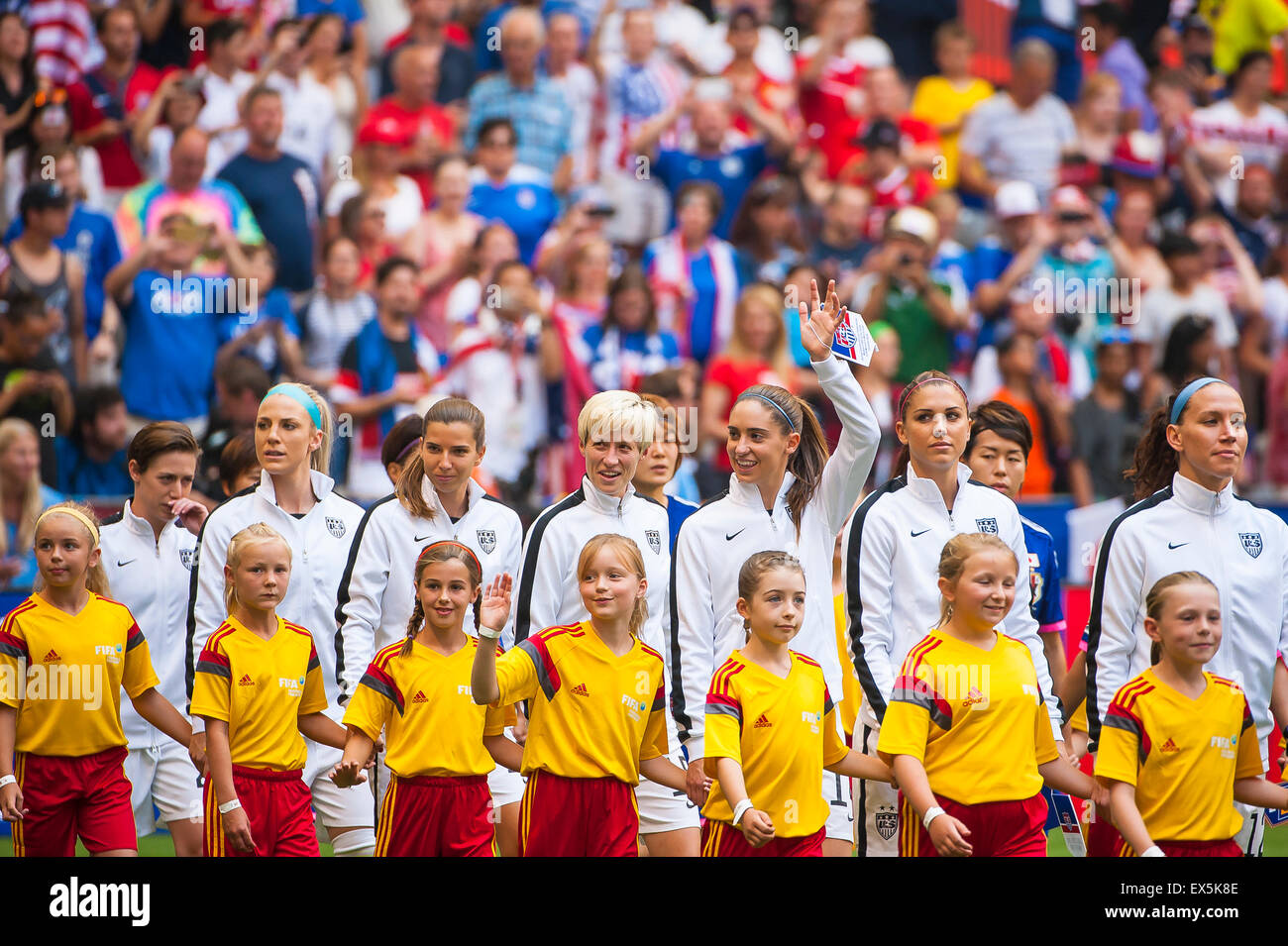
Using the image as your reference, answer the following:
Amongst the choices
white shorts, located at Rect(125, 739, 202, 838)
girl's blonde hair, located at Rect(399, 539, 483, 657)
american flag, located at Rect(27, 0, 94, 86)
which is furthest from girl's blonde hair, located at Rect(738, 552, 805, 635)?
american flag, located at Rect(27, 0, 94, 86)

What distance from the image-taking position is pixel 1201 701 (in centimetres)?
518

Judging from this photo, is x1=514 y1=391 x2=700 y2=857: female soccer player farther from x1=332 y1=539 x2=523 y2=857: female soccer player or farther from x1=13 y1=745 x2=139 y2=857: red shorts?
x1=13 y1=745 x2=139 y2=857: red shorts

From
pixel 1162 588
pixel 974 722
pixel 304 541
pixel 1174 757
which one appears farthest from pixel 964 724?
pixel 304 541

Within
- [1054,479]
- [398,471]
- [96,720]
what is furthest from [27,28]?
[1054,479]

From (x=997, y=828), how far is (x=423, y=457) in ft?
8.59

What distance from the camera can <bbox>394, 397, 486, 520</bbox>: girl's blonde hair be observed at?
6.19 metres

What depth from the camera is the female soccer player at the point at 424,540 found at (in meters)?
6.14

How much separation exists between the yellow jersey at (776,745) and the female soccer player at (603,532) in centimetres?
58

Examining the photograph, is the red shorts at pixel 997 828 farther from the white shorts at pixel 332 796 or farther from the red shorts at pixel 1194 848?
the white shorts at pixel 332 796

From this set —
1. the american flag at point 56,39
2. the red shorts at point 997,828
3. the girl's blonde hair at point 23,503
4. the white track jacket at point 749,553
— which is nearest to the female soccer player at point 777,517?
the white track jacket at point 749,553

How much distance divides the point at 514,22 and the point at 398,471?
5.95m

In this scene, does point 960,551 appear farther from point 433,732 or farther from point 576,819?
point 433,732

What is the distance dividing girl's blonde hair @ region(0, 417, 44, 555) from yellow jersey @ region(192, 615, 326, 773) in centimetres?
353
